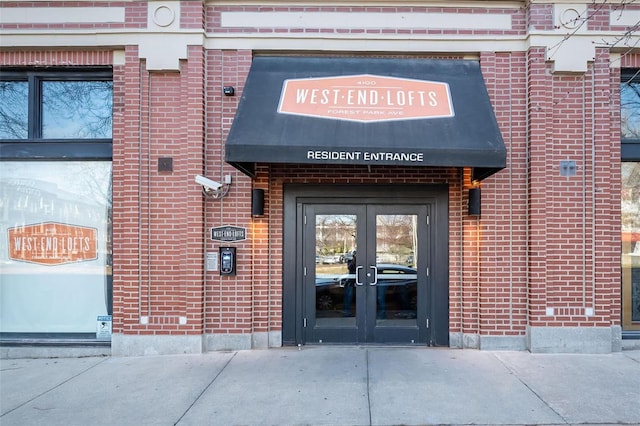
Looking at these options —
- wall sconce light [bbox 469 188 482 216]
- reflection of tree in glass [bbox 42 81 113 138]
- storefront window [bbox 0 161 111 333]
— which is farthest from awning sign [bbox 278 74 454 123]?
storefront window [bbox 0 161 111 333]

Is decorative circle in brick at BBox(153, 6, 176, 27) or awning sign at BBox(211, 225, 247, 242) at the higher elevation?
decorative circle in brick at BBox(153, 6, 176, 27)

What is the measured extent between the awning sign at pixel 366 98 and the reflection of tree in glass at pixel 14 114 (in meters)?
4.47

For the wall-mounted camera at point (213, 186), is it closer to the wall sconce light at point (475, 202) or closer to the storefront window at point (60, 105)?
the storefront window at point (60, 105)

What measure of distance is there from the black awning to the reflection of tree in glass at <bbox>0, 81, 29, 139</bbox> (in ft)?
12.8

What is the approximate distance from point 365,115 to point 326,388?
3.71m

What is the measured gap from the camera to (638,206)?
6727 millimetres

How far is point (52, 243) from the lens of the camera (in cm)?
670

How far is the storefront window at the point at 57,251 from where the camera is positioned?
21.9 ft

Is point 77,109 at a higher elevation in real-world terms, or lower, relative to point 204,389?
higher

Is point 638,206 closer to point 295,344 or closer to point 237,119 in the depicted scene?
A: point 295,344

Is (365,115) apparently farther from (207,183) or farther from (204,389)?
(204,389)

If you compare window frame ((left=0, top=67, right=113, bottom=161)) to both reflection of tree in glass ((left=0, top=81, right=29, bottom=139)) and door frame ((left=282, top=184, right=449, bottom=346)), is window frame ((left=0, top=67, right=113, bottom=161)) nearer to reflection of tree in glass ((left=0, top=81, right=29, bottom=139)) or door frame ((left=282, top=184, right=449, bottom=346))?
reflection of tree in glass ((left=0, top=81, right=29, bottom=139))

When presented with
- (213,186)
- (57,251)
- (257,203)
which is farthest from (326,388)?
(57,251)

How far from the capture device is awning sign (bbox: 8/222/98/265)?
6.69 metres
